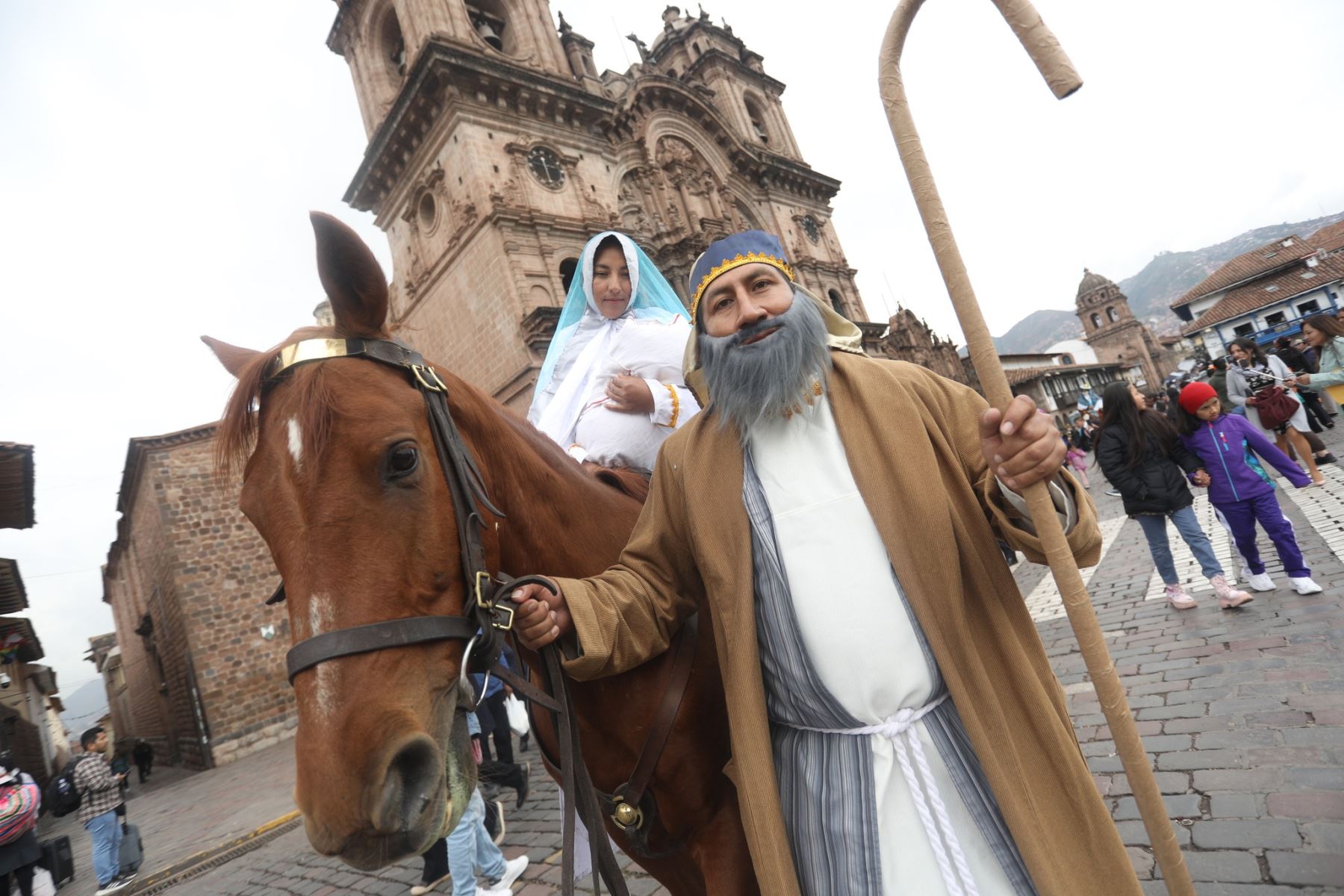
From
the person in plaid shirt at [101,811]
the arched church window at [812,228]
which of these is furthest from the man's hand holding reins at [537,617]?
the arched church window at [812,228]

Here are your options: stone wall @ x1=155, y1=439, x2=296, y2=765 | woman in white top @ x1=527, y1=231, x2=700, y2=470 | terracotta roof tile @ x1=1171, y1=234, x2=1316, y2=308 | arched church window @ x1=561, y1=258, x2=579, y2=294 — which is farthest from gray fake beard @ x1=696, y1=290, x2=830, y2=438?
terracotta roof tile @ x1=1171, y1=234, x2=1316, y2=308

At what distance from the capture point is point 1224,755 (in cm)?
353

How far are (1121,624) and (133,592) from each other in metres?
30.4

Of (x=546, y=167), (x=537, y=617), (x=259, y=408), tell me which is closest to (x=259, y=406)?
(x=259, y=408)

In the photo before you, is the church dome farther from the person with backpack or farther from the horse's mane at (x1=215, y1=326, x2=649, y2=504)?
the horse's mane at (x1=215, y1=326, x2=649, y2=504)

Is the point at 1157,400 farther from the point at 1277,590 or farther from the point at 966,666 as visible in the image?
the point at 966,666

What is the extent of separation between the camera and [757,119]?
33.8 metres

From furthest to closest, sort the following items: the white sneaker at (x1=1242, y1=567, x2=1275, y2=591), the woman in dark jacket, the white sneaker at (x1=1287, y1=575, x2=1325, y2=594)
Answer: the woman in dark jacket → the white sneaker at (x1=1242, y1=567, x2=1275, y2=591) → the white sneaker at (x1=1287, y1=575, x2=1325, y2=594)

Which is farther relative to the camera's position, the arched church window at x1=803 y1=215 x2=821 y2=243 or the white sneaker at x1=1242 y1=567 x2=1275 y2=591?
the arched church window at x1=803 y1=215 x2=821 y2=243

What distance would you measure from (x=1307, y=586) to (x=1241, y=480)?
956mm

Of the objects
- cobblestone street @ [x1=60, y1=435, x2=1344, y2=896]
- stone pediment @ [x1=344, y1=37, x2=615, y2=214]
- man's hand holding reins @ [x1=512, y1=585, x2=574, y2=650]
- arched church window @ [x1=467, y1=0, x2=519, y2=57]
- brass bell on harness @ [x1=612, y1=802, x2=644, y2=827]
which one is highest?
arched church window @ [x1=467, y1=0, x2=519, y2=57]

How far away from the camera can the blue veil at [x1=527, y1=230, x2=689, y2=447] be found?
3.37 metres

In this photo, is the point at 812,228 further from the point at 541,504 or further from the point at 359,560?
the point at 359,560

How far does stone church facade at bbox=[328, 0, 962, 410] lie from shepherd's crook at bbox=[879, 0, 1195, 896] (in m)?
15.9
